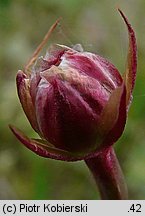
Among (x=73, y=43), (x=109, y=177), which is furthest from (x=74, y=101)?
(x=73, y=43)

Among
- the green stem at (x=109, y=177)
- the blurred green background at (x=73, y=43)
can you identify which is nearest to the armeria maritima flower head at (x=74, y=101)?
the green stem at (x=109, y=177)

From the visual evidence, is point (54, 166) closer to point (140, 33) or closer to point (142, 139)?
point (142, 139)

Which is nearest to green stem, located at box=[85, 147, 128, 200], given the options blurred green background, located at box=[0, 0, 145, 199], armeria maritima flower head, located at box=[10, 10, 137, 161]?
armeria maritima flower head, located at box=[10, 10, 137, 161]

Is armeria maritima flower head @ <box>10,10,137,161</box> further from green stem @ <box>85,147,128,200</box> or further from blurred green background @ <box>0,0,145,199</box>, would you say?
blurred green background @ <box>0,0,145,199</box>

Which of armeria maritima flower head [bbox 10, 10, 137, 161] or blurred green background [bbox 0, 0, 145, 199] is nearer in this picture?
armeria maritima flower head [bbox 10, 10, 137, 161]

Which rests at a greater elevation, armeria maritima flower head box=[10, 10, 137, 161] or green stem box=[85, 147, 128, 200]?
armeria maritima flower head box=[10, 10, 137, 161]

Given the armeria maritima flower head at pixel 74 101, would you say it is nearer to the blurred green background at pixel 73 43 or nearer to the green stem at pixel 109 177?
the green stem at pixel 109 177
